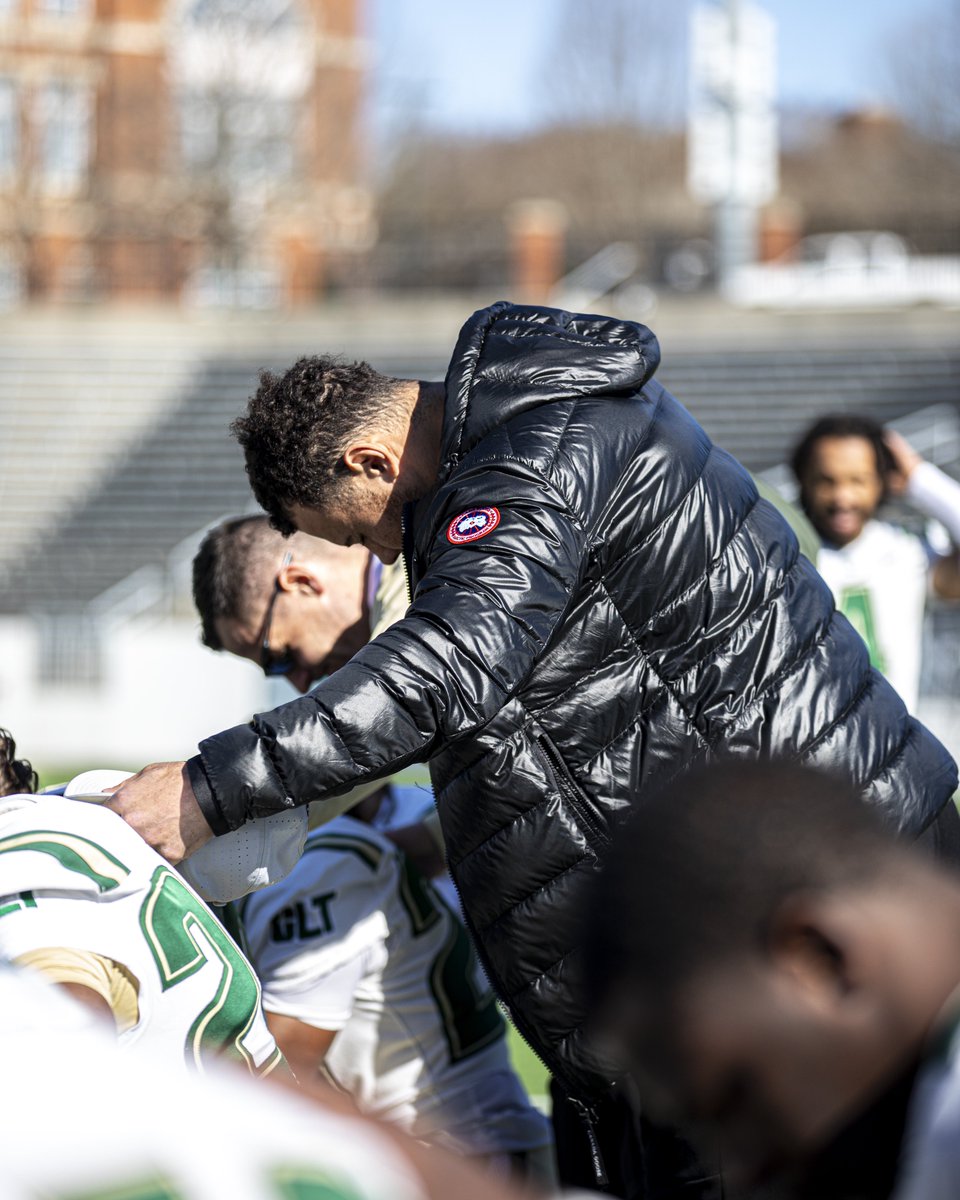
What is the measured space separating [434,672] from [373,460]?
479 millimetres

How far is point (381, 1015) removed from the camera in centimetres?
328

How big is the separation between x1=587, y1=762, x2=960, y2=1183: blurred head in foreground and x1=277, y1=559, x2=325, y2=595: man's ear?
70.9 inches

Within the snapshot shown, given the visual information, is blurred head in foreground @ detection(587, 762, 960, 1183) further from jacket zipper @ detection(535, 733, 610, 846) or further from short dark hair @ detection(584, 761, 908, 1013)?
jacket zipper @ detection(535, 733, 610, 846)

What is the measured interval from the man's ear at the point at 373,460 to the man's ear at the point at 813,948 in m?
1.39

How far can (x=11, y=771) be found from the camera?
244 cm

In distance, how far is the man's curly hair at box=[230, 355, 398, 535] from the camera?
2.52 meters

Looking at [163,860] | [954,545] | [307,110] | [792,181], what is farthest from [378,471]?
[792,181]

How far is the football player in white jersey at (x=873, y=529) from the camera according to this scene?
5.14 m

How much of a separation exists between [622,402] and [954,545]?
123 inches

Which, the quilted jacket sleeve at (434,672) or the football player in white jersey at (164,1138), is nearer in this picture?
the football player in white jersey at (164,1138)

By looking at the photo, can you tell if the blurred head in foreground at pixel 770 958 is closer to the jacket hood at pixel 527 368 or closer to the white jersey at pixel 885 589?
the jacket hood at pixel 527 368

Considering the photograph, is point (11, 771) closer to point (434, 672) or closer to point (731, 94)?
point (434, 672)

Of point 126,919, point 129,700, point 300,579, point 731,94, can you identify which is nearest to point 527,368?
point 300,579

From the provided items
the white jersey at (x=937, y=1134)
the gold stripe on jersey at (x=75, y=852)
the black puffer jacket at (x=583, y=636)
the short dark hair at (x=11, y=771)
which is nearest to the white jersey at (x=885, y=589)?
the black puffer jacket at (x=583, y=636)
